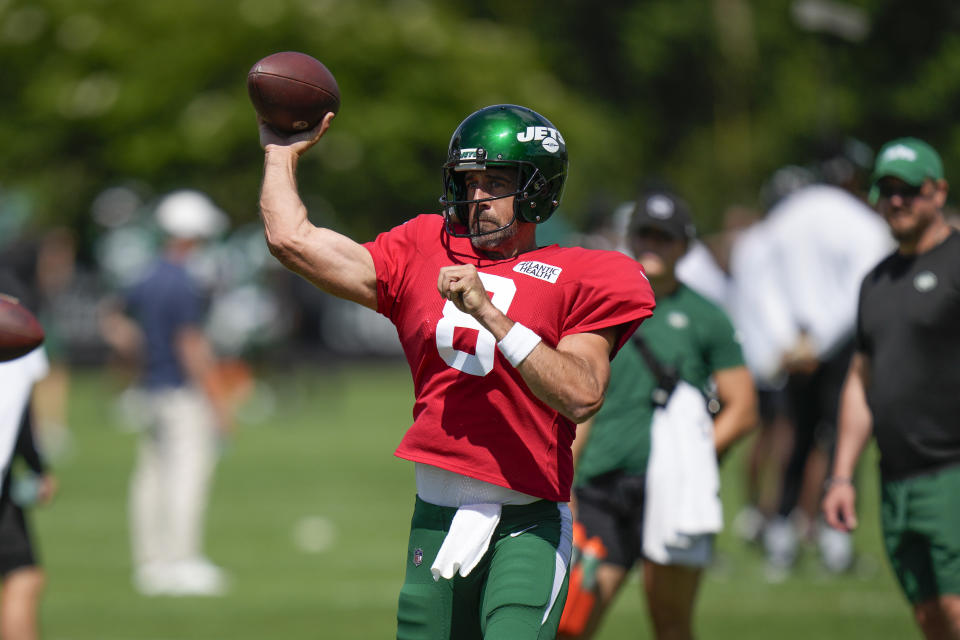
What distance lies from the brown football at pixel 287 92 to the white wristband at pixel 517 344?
1.11 m

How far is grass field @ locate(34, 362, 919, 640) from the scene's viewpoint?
8.70 metres

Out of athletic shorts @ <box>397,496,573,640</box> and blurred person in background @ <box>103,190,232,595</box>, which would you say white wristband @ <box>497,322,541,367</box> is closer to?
athletic shorts @ <box>397,496,573,640</box>

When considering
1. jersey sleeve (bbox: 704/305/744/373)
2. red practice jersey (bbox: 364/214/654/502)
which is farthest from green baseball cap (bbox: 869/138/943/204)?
red practice jersey (bbox: 364/214/654/502)

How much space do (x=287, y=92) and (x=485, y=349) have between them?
1.08 metres

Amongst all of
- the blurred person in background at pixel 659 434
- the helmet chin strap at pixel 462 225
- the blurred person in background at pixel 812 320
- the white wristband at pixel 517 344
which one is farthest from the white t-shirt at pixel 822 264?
the white wristband at pixel 517 344

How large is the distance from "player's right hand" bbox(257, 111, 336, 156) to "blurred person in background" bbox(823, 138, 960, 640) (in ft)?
8.28

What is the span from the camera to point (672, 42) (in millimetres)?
43219

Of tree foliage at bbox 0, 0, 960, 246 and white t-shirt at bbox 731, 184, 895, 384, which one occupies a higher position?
white t-shirt at bbox 731, 184, 895, 384

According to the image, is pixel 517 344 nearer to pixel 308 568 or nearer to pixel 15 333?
pixel 15 333

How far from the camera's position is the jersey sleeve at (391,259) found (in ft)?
15.6

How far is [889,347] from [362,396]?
22.4 metres

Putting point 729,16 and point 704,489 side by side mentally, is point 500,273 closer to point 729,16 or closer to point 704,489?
point 704,489

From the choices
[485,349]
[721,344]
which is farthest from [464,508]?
[721,344]

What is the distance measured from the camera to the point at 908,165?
614cm
